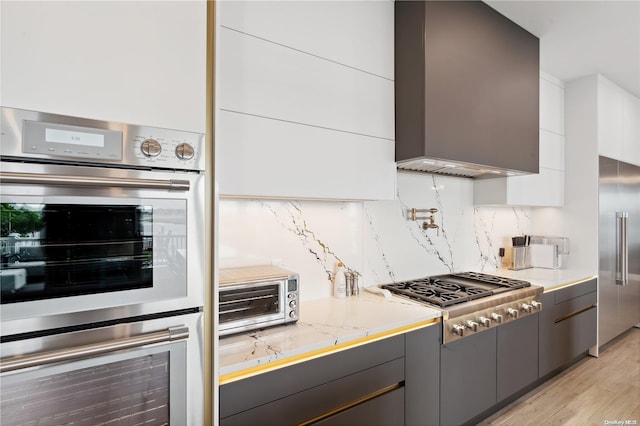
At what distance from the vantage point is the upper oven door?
87 centimetres

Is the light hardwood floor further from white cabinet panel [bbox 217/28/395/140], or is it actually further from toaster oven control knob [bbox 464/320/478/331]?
white cabinet panel [bbox 217/28/395/140]

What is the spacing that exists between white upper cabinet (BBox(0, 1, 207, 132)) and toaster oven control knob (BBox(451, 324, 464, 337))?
1617mm

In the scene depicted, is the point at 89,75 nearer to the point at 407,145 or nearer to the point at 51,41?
the point at 51,41

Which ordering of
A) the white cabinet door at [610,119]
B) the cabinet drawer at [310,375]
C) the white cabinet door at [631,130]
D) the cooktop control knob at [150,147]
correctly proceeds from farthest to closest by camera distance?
the white cabinet door at [631,130] < the white cabinet door at [610,119] < the cabinet drawer at [310,375] < the cooktop control knob at [150,147]

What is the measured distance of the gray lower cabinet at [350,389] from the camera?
127 cm

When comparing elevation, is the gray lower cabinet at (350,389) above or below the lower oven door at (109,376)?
below

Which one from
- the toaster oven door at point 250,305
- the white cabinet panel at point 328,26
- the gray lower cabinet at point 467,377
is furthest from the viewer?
the gray lower cabinet at point 467,377

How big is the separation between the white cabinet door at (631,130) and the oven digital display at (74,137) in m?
4.54

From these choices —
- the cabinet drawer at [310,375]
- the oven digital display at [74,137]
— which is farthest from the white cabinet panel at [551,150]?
the oven digital display at [74,137]

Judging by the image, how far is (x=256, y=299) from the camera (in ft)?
5.04

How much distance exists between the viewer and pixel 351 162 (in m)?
1.85

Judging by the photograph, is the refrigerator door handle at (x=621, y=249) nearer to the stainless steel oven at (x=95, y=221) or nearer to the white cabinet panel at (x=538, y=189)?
the white cabinet panel at (x=538, y=189)

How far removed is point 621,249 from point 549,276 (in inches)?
45.7

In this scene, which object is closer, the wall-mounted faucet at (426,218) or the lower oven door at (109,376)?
the lower oven door at (109,376)
